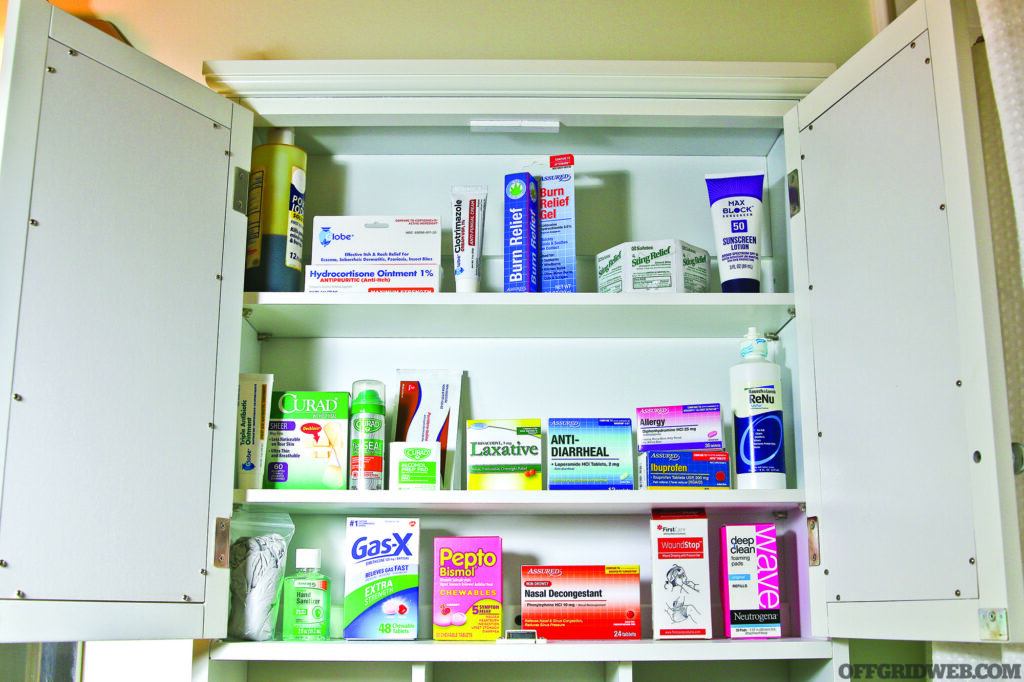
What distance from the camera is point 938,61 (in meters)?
1.11

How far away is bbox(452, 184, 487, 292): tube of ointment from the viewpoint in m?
1.47

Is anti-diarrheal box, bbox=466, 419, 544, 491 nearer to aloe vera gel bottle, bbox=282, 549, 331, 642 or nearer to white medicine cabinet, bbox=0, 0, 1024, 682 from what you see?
white medicine cabinet, bbox=0, 0, 1024, 682

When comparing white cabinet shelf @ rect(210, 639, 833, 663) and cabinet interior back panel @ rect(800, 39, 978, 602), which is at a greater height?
cabinet interior back panel @ rect(800, 39, 978, 602)

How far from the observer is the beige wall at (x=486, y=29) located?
63.7 inches

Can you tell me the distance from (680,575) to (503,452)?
316 mm

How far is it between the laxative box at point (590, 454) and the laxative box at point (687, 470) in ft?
0.12

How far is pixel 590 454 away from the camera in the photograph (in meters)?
1.41

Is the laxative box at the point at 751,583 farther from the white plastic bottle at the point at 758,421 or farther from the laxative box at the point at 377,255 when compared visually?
the laxative box at the point at 377,255

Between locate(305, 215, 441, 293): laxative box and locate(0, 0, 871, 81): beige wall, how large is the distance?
0.35 m

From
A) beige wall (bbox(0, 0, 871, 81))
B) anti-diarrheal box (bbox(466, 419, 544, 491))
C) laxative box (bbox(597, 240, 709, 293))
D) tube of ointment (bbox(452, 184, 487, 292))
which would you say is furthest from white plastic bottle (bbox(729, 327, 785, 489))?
beige wall (bbox(0, 0, 871, 81))

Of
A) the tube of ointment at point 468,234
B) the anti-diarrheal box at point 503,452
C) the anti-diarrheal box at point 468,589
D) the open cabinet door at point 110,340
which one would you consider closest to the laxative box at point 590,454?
the anti-diarrheal box at point 503,452

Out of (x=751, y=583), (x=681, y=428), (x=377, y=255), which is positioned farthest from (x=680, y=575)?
(x=377, y=255)

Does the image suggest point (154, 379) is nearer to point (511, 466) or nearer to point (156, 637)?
point (156, 637)

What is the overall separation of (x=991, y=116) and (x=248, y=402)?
108 centimetres
